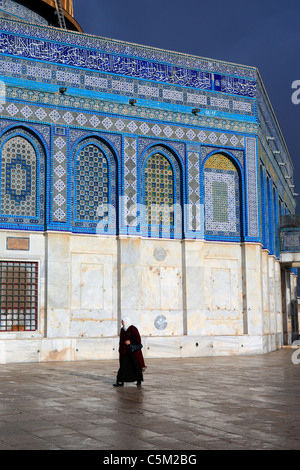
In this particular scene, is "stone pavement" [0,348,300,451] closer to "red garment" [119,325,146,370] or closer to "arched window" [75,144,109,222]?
"red garment" [119,325,146,370]

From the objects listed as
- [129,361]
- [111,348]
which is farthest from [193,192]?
[129,361]

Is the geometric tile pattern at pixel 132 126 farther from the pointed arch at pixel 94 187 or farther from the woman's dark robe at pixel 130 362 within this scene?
the woman's dark robe at pixel 130 362

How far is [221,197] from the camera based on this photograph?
15727 millimetres

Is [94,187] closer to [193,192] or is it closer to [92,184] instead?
[92,184]

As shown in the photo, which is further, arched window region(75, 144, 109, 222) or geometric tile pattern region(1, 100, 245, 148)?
arched window region(75, 144, 109, 222)

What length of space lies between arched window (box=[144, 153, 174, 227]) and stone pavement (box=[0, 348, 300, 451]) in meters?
4.76

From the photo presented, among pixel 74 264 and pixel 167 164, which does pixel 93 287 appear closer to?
pixel 74 264

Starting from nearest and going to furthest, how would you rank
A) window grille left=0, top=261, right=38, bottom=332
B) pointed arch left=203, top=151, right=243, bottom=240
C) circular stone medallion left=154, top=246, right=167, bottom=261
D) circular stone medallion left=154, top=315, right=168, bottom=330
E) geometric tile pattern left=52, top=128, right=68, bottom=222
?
window grille left=0, top=261, right=38, bottom=332, geometric tile pattern left=52, top=128, right=68, bottom=222, circular stone medallion left=154, top=315, right=168, bottom=330, circular stone medallion left=154, top=246, right=167, bottom=261, pointed arch left=203, top=151, right=243, bottom=240

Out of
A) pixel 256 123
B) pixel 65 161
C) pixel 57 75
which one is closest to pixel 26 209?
pixel 65 161

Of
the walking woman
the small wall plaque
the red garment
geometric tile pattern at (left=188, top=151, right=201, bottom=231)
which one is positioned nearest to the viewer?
the walking woman

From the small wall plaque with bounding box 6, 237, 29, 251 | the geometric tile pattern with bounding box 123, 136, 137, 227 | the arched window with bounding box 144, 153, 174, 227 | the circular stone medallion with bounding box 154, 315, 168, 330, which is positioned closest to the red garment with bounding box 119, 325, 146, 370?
the small wall plaque with bounding box 6, 237, 29, 251

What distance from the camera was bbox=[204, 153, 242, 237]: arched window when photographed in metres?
15.5

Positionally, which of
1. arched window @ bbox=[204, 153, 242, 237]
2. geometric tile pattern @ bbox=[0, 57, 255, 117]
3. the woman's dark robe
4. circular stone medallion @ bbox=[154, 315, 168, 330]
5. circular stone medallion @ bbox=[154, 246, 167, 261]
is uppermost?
geometric tile pattern @ bbox=[0, 57, 255, 117]

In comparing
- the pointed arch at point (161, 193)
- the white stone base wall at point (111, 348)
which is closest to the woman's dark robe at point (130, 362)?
the white stone base wall at point (111, 348)
